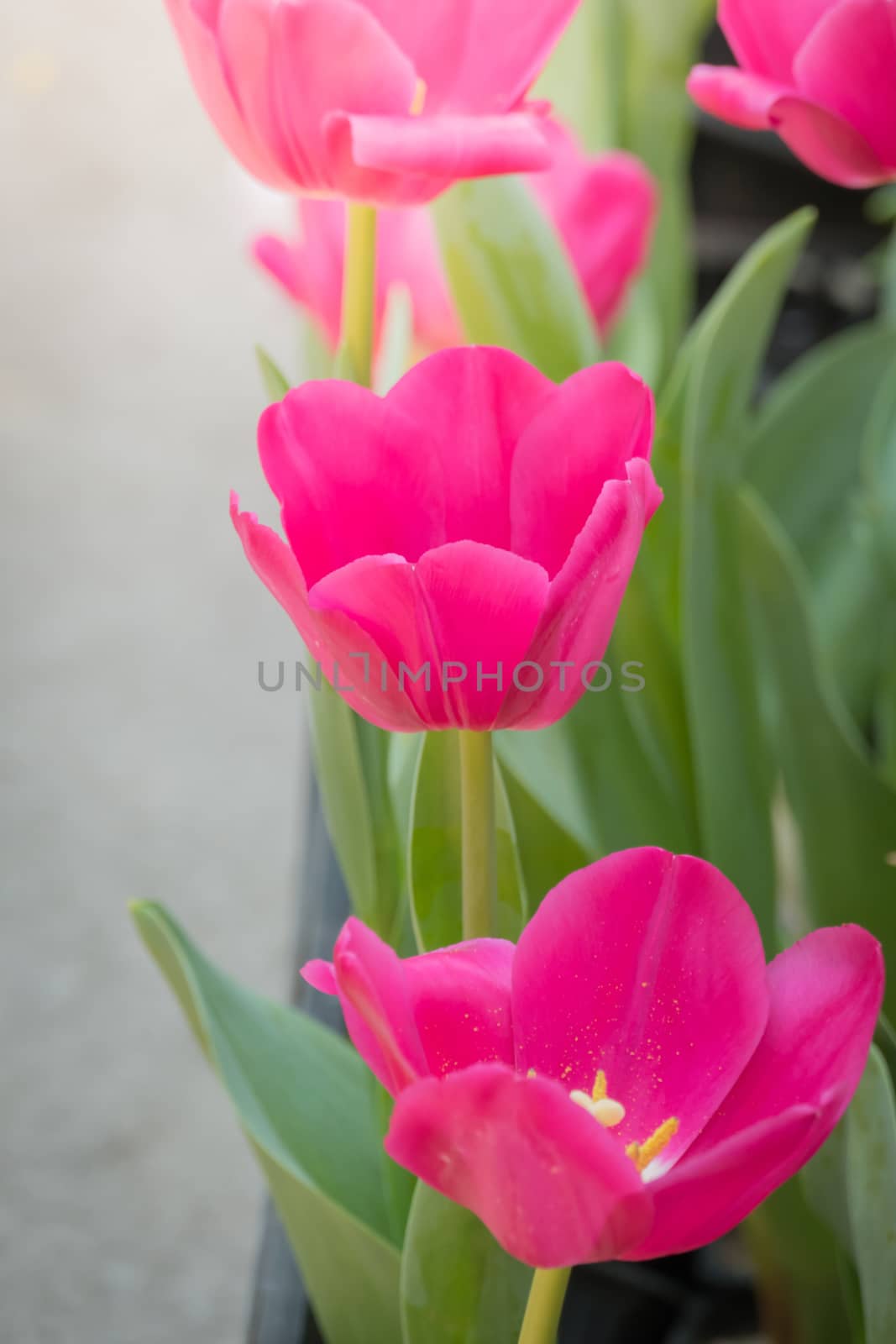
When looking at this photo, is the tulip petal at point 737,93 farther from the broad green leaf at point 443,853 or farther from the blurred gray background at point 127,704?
the blurred gray background at point 127,704

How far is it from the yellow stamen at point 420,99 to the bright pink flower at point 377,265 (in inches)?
4.7

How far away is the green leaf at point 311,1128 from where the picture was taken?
0.29 m

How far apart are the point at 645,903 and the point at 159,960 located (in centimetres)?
13

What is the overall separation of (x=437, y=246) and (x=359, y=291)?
0.57ft

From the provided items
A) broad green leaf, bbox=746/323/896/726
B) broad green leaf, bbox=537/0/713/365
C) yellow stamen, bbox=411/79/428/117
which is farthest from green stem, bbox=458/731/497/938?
broad green leaf, bbox=537/0/713/365

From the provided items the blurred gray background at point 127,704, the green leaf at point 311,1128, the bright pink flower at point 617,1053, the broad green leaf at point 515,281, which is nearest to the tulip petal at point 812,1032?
the bright pink flower at point 617,1053

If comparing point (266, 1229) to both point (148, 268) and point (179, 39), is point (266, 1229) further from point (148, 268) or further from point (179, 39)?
point (148, 268)

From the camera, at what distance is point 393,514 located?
0.22 metres

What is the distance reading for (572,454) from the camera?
0.71 ft

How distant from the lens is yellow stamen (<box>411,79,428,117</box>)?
0.84 ft

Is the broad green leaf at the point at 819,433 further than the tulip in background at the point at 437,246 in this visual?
Yes

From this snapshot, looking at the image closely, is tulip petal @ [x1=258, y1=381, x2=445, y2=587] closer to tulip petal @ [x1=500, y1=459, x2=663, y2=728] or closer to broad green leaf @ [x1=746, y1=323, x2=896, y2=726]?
tulip petal @ [x1=500, y1=459, x2=663, y2=728]

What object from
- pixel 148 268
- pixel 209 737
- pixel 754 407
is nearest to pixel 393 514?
pixel 754 407

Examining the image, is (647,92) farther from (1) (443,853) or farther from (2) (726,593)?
(1) (443,853)
